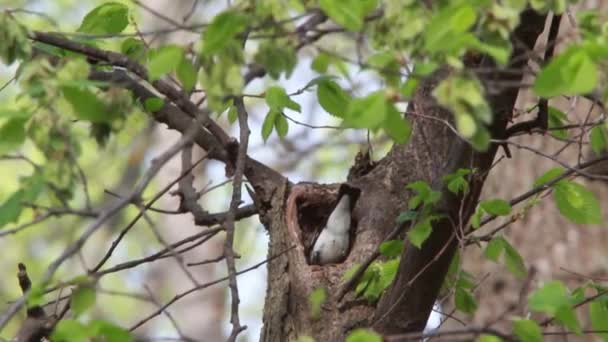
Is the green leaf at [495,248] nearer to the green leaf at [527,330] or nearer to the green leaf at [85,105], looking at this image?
the green leaf at [527,330]

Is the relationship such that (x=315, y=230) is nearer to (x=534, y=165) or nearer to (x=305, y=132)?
(x=534, y=165)

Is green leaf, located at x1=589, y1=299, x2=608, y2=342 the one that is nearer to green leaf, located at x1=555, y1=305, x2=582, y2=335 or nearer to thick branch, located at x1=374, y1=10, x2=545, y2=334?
green leaf, located at x1=555, y1=305, x2=582, y2=335

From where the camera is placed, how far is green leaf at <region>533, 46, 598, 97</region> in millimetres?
1514

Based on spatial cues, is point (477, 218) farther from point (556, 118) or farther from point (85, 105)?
point (85, 105)

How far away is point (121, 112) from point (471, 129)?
0.59m

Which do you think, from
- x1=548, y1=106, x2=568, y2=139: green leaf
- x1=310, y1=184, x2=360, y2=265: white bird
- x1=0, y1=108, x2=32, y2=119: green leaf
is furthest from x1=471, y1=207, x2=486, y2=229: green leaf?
x1=0, y1=108, x2=32, y2=119: green leaf

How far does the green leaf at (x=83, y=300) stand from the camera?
176cm

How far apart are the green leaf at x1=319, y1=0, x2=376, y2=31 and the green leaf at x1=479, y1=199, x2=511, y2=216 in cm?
82

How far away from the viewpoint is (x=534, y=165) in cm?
491

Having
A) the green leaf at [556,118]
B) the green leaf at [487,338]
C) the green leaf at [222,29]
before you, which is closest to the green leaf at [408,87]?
the green leaf at [222,29]

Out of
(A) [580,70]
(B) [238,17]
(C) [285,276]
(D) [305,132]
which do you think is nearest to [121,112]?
(B) [238,17]

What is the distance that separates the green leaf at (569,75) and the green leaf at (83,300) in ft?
2.69

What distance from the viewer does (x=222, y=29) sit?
1.57 m

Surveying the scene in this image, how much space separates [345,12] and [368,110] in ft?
0.52
